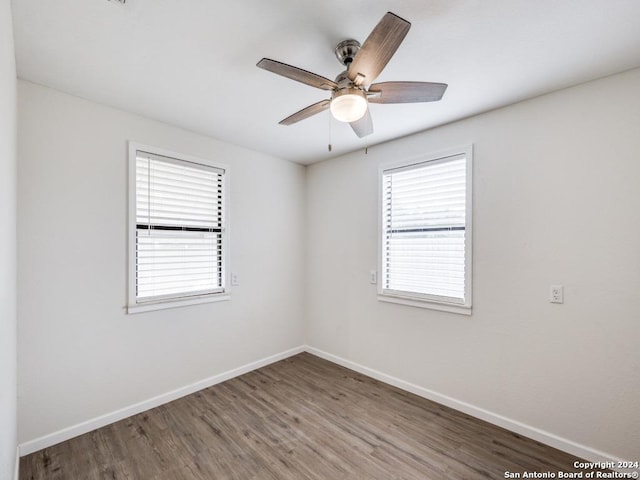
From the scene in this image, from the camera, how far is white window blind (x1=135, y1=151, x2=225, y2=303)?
8.25 ft

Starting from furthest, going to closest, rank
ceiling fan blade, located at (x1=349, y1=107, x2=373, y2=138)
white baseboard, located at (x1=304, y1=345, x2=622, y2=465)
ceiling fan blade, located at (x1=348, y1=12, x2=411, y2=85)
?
white baseboard, located at (x1=304, y1=345, x2=622, y2=465) < ceiling fan blade, located at (x1=349, y1=107, x2=373, y2=138) < ceiling fan blade, located at (x1=348, y1=12, x2=411, y2=85)

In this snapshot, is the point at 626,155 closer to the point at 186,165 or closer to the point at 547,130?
the point at 547,130

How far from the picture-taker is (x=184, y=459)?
→ 6.40 feet

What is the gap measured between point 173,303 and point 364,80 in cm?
243

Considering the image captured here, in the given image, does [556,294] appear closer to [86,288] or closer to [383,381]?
[383,381]

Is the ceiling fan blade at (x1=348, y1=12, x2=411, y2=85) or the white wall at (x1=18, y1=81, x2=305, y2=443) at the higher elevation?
the ceiling fan blade at (x1=348, y1=12, x2=411, y2=85)

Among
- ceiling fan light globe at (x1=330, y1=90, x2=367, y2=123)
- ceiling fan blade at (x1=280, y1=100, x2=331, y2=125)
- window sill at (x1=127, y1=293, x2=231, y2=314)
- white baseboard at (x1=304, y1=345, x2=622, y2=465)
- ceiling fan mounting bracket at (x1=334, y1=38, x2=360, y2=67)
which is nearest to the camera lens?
ceiling fan light globe at (x1=330, y1=90, x2=367, y2=123)

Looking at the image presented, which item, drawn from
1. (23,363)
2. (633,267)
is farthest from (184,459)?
(633,267)

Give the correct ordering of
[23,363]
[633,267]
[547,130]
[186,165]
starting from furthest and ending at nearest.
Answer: [186,165] → [547,130] → [23,363] → [633,267]

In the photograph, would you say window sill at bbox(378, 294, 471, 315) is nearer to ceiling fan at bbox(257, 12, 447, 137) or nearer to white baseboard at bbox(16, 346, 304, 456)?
white baseboard at bbox(16, 346, 304, 456)

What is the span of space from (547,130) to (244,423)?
10.7 ft

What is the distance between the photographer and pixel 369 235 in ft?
10.6

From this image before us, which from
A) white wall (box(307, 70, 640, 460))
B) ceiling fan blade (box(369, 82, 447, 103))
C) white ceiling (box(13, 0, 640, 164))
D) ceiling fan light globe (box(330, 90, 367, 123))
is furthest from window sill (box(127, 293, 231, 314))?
ceiling fan blade (box(369, 82, 447, 103))

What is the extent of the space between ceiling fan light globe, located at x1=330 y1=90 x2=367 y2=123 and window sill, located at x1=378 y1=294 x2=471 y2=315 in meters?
1.89
